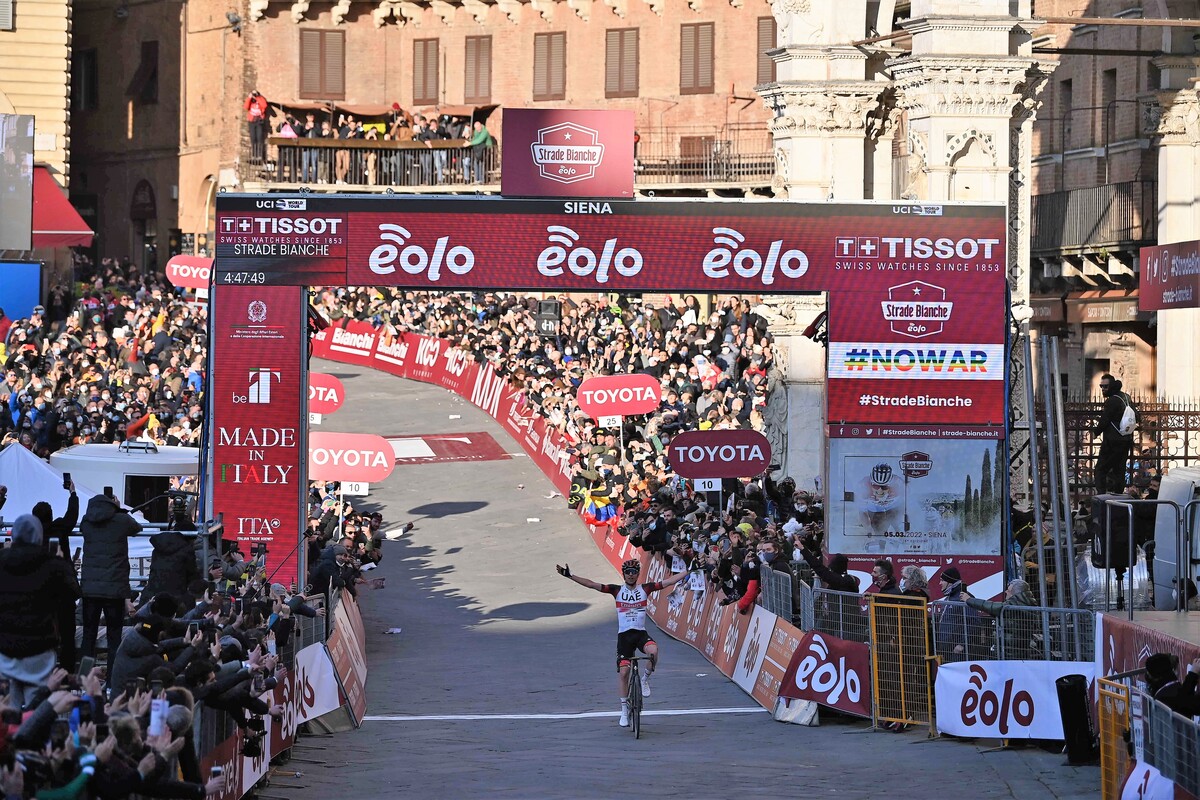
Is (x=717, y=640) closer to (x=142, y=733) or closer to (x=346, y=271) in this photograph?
(x=346, y=271)

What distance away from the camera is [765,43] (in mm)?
53500

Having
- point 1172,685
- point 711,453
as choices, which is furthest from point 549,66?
point 1172,685

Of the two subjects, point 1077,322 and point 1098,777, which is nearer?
point 1098,777

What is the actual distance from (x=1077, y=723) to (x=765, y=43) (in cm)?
3910

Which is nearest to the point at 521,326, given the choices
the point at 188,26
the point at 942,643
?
the point at 188,26

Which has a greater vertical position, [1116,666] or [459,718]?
[1116,666]

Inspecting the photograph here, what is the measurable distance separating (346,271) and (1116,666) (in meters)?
10.3

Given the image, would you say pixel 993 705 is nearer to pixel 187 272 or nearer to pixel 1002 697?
pixel 1002 697

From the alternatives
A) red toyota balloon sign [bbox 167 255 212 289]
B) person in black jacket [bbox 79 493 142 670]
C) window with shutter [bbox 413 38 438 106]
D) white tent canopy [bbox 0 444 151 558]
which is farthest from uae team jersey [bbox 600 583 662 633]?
window with shutter [bbox 413 38 438 106]

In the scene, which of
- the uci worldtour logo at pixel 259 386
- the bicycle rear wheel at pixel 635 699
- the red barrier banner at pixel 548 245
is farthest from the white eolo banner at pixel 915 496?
the uci worldtour logo at pixel 259 386

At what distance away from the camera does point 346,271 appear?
22.0 metres

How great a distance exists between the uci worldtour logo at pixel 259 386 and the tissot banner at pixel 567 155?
134 inches

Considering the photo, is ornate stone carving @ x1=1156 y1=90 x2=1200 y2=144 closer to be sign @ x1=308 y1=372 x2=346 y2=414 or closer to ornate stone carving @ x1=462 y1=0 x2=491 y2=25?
be sign @ x1=308 y1=372 x2=346 y2=414

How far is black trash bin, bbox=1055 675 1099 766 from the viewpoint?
1653cm
